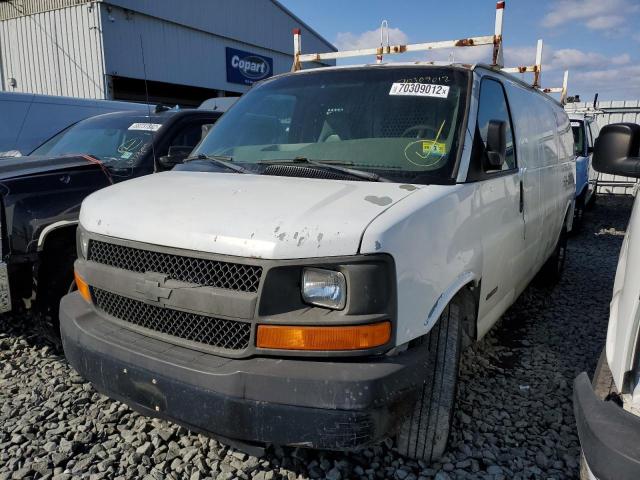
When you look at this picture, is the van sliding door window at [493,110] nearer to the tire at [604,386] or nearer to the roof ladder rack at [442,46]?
the roof ladder rack at [442,46]

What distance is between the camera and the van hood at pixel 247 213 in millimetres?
1875

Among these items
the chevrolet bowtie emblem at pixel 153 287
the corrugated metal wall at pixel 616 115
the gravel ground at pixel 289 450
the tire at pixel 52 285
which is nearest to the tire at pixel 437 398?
the gravel ground at pixel 289 450

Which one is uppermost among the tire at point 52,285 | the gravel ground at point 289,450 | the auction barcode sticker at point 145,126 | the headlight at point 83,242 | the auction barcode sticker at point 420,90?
the auction barcode sticker at point 420,90

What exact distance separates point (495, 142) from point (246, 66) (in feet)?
69.2

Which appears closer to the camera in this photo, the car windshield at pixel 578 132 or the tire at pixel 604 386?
the tire at pixel 604 386

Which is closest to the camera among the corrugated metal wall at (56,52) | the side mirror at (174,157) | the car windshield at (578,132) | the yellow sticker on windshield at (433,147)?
the yellow sticker on windshield at (433,147)

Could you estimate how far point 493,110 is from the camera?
3.11 metres

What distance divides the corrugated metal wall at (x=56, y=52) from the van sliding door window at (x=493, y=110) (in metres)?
16.1

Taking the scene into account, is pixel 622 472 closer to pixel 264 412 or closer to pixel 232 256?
pixel 264 412

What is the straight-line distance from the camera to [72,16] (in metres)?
16.2

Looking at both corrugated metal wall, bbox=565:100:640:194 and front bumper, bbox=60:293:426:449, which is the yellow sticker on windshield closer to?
front bumper, bbox=60:293:426:449

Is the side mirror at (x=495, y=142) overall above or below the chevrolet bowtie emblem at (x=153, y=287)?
above

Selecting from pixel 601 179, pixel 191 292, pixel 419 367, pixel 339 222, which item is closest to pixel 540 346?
pixel 419 367

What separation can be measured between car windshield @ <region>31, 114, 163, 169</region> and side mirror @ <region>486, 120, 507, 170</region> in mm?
2871
